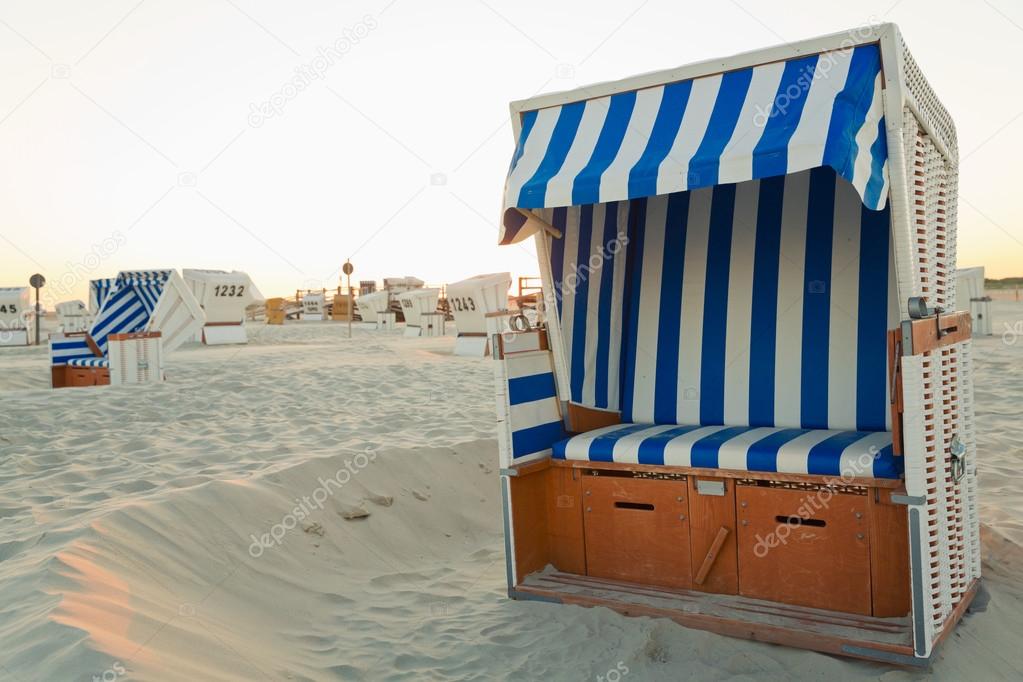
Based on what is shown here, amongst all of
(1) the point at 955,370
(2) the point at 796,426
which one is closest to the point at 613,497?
(2) the point at 796,426

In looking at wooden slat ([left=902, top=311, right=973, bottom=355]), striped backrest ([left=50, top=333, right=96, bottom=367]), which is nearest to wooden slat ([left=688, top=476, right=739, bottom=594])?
wooden slat ([left=902, top=311, right=973, bottom=355])

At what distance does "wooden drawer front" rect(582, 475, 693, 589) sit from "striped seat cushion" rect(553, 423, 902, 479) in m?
0.15

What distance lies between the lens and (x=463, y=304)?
14.9m

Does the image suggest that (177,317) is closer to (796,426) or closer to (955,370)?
(796,426)

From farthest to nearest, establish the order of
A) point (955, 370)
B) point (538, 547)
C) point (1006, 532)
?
1. point (1006, 532)
2. point (538, 547)
3. point (955, 370)

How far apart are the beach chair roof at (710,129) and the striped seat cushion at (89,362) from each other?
7367 millimetres

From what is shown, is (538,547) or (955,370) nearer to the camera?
(955,370)

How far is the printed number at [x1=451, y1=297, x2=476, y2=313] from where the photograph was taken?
579 inches

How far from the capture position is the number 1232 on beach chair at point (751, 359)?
2.78 meters

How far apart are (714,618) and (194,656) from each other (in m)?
1.95

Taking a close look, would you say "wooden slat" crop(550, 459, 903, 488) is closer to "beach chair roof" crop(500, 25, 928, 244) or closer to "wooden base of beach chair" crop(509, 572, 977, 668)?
"wooden base of beach chair" crop(509, 572, 977, 668)

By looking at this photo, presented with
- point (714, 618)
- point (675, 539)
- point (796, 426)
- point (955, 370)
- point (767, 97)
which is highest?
point (767, 97)

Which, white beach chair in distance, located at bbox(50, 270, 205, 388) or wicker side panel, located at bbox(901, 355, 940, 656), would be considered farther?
white beach chair in distance, located at bbox(50, 270, 205, 388)

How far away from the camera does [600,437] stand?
3.64m
